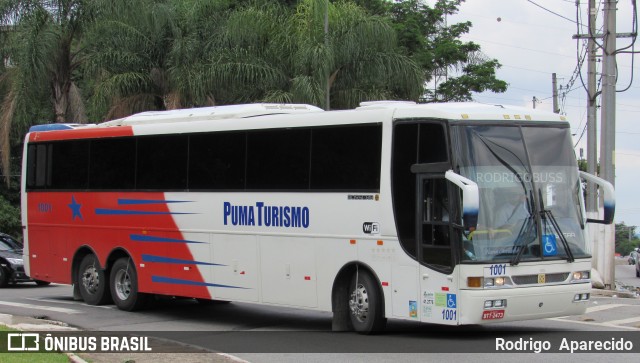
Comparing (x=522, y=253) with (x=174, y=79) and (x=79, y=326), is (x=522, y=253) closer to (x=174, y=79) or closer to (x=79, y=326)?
(x=79, y=326)

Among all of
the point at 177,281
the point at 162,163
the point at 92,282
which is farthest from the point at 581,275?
the point at 92,282

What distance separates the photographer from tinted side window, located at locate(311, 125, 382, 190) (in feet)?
44.3

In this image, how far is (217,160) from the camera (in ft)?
52.4

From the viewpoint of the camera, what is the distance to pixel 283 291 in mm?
14844

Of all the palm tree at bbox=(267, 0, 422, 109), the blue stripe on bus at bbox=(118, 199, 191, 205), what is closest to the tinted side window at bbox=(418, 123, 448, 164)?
the blue stripe on bus at bbox=(118, 199, 191, 205)

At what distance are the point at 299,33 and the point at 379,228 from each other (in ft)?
46.5

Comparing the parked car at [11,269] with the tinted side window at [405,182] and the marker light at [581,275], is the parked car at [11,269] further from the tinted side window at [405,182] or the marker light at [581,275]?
the marker light at [581,275]

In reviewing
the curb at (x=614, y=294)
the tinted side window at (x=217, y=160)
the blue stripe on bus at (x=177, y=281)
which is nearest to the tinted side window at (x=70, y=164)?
the blue stripe on bus at (x=177, y=281)

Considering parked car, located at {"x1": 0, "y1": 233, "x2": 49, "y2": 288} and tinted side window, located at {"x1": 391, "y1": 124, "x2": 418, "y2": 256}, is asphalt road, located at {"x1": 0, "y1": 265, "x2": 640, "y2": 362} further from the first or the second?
parked car, located at {"x1": 0, "y1": 233, "x2": 49, "y2": 288}

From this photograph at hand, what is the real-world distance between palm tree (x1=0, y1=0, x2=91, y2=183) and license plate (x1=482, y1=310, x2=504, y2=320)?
18491 mm

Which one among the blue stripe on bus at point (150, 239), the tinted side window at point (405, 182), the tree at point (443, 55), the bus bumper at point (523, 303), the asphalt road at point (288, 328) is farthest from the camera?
the tree at point (443, 55)

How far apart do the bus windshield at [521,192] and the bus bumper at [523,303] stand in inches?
17.4

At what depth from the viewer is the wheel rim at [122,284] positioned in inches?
706

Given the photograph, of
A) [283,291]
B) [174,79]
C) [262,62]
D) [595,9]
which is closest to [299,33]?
[262,62]
